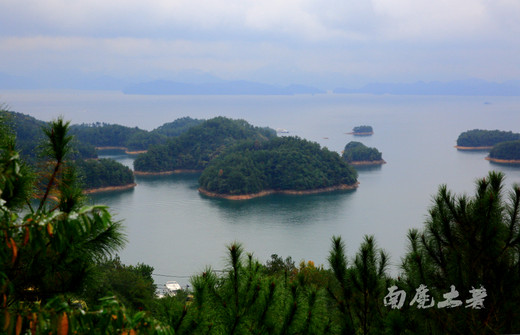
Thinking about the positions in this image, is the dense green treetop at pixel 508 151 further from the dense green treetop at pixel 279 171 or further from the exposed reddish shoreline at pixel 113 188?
the exposed reddish shoreline at pixel 113 188


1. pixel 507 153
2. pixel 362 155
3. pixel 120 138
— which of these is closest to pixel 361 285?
pixel 362 155

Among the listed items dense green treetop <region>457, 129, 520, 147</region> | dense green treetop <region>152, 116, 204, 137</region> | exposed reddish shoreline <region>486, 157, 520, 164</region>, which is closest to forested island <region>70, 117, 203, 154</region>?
dense green treetop <region>152, 116, 204, 137</region>

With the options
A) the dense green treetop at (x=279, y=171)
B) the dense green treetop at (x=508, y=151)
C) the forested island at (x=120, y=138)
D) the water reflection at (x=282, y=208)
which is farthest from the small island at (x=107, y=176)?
the dense green treetop at (x=508, y=151)

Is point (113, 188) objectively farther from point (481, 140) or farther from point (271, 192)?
point (481, 140)

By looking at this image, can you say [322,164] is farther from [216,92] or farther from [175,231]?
[216,92]

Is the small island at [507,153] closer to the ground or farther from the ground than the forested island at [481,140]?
closer to the ground

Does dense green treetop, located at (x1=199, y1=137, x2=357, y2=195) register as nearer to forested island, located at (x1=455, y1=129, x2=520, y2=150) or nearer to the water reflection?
the water reflection
